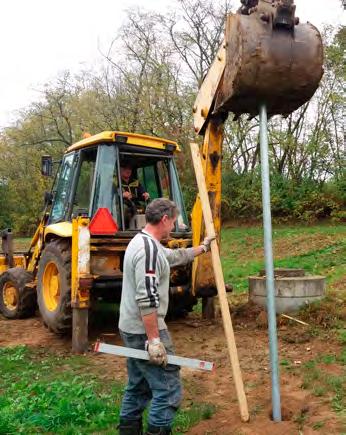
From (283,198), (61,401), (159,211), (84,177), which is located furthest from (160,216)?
(283,198)

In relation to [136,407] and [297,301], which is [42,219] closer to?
[297,301]

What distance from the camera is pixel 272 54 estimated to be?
160 inches

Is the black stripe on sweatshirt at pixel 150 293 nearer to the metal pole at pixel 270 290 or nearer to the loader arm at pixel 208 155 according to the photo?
the metal pole at pixel 270 290

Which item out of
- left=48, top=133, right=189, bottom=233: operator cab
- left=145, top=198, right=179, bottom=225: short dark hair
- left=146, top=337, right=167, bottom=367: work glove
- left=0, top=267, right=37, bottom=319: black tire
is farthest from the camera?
left=0, top=267, right=37, bottom=319: black tire

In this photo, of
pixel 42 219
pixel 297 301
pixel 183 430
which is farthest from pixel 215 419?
pixel 42 219

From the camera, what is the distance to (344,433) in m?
3.64

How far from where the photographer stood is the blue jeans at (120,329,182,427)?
11.1ft

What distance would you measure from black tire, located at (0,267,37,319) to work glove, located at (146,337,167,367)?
5429 millimetres

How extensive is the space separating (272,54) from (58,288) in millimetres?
4417

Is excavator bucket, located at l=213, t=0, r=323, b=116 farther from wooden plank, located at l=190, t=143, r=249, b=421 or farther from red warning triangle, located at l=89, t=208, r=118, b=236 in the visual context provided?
red warning triangle, located at l=89, t=208, r=118, b=236

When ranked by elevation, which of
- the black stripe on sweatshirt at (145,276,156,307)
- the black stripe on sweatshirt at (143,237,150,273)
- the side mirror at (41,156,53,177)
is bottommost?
the black stripe on sweatshirt at (145,276,156,307)

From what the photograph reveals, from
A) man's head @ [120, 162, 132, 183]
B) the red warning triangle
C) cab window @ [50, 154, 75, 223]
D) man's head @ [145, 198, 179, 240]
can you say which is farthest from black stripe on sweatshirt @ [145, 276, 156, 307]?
cab window @ [50, 154, 75, 223]

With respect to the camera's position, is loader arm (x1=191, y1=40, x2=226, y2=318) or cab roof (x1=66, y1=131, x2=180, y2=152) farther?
cab roof (x1=66, y1=131, x2=180, y2=152)

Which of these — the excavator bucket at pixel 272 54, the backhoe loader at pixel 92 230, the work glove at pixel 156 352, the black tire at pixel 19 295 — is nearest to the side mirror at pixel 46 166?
the backhoe loader at pixel 92 230
